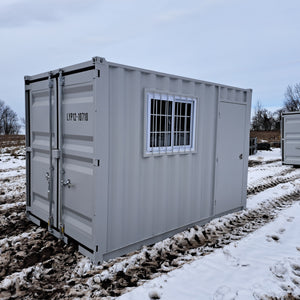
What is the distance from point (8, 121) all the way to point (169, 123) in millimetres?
67143

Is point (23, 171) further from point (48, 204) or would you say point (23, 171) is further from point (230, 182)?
point (230, 182)

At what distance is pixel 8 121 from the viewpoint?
63.0 meters

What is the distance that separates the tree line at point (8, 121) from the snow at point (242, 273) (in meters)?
62.5

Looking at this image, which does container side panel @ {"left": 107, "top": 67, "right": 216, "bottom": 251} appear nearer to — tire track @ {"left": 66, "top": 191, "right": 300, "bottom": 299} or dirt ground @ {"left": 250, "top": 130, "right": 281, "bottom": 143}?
tire track @ {"left": 66, "top": 191, "right": 300, "bottom": 299}

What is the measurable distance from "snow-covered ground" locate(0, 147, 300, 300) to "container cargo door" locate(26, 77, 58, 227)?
1.45 feet

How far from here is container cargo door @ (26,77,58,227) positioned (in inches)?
168

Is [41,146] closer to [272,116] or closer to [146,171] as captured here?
[146,171]

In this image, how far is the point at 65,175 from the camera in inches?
162

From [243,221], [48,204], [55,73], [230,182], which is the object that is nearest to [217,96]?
[230,182]

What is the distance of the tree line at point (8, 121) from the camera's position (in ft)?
196

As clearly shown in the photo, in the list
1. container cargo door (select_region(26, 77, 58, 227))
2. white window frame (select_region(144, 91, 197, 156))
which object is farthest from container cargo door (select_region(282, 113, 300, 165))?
container cargo door (select_region(26, 77, 58, 227))

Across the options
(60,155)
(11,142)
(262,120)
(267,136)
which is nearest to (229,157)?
(60,155)

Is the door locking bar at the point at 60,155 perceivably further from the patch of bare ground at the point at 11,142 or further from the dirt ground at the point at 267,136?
the dirt ground at the point at 267,136

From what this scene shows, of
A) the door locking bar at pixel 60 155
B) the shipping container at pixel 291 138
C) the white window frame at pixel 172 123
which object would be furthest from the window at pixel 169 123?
the shipping container at pixel 291 138
